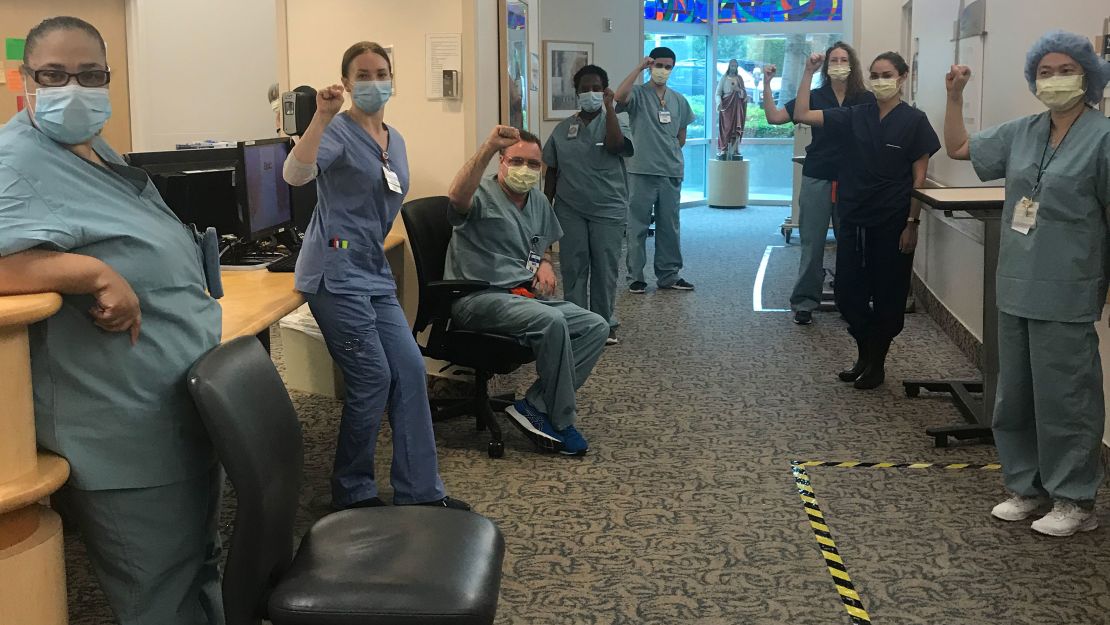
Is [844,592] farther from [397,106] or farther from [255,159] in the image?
[397,106]

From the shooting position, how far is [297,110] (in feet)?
14.6

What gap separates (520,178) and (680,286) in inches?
141

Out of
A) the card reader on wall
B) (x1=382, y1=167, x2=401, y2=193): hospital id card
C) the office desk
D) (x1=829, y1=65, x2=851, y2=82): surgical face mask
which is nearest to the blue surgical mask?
(x1=382, y1=167, x2=401, y2=193): hospital id card

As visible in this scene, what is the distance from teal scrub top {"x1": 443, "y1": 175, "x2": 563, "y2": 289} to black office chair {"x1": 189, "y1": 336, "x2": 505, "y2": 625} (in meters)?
2.02

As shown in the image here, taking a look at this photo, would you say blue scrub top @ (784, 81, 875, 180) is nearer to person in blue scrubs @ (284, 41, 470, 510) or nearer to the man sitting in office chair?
the man sitting in office chair

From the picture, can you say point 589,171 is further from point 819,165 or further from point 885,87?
point 885,87

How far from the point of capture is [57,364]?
1849 millimetres

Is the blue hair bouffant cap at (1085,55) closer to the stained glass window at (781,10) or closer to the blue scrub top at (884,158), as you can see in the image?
the blue scrub top at (884,158)

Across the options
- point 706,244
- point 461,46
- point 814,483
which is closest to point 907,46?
point 706,244

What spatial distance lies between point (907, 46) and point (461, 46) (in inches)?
183

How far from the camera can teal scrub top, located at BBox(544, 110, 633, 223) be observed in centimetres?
561

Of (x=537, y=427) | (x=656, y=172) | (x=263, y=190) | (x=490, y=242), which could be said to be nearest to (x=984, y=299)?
(x=537, y=427)

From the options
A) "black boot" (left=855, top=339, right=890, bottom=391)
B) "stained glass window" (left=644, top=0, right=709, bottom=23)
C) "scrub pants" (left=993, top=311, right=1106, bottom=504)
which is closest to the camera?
"scrub pants" (left=993, top=311, right=1106, bottom=504)

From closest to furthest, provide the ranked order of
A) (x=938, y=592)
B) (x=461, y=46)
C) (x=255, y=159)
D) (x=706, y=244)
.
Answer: (x=938, y=592), (x=255, y=159), (x=461, y=46), (x=706, y=244)
